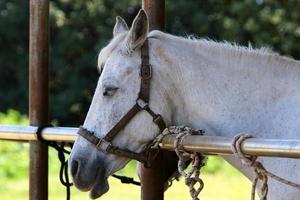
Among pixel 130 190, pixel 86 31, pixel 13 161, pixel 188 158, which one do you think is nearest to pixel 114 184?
pixel 130 190

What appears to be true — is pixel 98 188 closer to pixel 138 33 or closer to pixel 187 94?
pixel 187 94

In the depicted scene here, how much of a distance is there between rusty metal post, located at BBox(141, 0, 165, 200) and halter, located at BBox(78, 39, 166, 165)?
22cm

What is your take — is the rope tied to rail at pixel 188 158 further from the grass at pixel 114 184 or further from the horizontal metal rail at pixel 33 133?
the grass at pixel 114 184

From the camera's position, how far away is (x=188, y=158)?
8.49ft

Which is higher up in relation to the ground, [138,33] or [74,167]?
[138,33]

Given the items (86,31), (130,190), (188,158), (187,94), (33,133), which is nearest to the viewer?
(188,158)

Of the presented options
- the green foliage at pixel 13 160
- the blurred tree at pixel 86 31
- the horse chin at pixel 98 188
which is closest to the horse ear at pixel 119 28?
the horse chin at pixel 98 188

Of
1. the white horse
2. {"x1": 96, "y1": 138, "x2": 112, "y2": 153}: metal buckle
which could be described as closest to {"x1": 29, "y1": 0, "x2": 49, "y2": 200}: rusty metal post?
the white horse

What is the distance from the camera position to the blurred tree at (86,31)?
19.2 m

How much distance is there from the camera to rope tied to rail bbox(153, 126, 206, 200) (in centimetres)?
243

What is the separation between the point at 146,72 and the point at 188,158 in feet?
1.37

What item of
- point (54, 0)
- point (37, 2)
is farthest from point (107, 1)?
point (37, 2)

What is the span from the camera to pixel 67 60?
21844mm

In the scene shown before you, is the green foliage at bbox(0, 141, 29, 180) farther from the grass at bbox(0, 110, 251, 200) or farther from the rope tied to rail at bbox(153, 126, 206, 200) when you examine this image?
the rope tied to rail at bbox(153, 126, 206, 200)
